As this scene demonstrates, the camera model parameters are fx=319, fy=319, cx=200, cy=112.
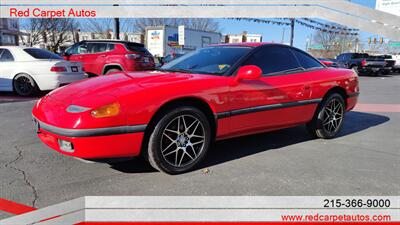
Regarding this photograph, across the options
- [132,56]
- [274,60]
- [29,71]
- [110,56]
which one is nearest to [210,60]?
[274,60]

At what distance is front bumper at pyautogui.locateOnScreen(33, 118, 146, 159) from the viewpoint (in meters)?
2.81

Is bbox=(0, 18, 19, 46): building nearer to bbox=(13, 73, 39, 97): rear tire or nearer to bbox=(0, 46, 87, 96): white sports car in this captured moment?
bbox=(0, 46, 87, 96): white sports car

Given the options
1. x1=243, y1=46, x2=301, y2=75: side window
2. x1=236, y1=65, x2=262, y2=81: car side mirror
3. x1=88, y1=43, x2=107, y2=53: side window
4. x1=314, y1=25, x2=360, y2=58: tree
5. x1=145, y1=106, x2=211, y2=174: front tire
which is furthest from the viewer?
x1=314, y1=25, x2=360, y2=58: tree

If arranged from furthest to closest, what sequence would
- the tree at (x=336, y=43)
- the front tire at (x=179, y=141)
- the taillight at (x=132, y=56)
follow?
the tree at (x=336, y=43) < the taillight at (x=132, y=56) < the front tire at (x=179, y=141)

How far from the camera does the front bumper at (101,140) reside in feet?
9.22

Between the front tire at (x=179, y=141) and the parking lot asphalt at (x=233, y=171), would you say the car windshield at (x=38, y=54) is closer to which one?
the parking lot asphalt at (x=233, y=171)

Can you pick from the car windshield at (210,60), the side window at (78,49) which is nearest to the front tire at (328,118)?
the car windshield at (210,60)

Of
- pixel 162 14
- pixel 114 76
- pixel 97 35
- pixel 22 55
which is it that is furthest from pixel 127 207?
pixel 97 35

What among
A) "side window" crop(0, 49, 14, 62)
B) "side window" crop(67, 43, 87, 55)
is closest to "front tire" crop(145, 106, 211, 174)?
"side window" crop(0, 49, 14, 62)

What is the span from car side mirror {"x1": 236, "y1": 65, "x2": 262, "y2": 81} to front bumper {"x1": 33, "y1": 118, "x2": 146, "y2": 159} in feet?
4.01

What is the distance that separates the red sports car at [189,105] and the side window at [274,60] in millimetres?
14

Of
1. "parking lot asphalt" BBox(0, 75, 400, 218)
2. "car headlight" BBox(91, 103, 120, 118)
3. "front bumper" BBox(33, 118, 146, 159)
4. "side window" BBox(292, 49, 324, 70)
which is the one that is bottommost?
"parking lot asphalt" BBox(0, 75, 400, 218)

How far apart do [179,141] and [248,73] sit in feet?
3.41

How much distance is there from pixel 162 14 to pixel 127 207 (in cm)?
1700
